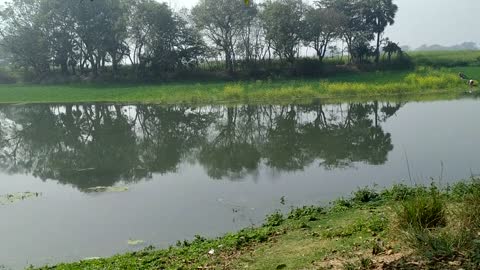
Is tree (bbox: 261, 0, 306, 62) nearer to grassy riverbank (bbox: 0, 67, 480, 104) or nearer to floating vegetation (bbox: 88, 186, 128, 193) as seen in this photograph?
grassy riverbank (bbox: 0, 67, 480, 104)

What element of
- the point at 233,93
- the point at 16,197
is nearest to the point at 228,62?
the point at 233,93

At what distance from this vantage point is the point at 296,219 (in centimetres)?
794

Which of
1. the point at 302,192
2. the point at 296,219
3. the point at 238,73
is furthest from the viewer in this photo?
the point at 238,73

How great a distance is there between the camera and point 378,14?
4691 centimetres

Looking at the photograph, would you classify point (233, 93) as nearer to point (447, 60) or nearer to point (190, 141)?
point (190, 141)

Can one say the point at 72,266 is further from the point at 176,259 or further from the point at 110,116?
the point at 110,116

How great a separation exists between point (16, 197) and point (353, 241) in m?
9.25

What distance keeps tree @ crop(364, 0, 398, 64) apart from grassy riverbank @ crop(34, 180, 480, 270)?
42.2 metres

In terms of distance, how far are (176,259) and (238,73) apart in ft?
133

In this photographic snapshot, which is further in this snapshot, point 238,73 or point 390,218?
point 238,73

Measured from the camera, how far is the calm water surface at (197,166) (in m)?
8.67

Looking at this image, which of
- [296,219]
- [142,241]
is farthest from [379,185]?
[142,241]

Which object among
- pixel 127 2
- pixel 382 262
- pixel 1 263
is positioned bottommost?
pixel 1 263

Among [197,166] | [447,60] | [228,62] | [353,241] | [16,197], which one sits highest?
[228,62]
